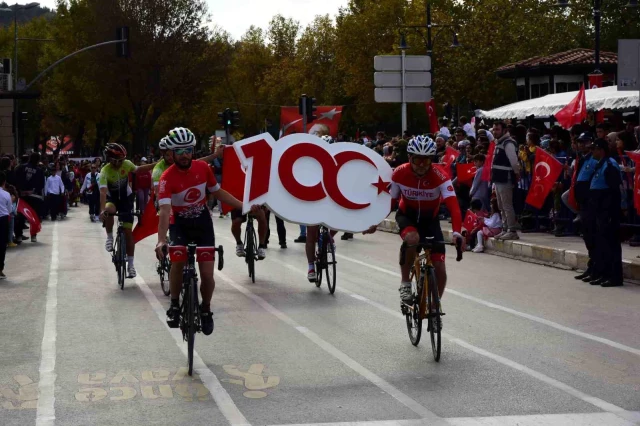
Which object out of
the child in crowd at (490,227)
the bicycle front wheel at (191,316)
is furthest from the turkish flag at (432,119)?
the bicycle front wheel at (191,316)

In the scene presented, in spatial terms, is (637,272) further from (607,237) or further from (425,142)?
(425,142)

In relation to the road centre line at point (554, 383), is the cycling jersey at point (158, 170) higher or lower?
higher

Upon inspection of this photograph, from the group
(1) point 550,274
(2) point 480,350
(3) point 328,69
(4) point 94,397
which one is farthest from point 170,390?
(3) point 328,69

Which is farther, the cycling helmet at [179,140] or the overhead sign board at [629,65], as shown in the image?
the overhead sign board at [629,65]

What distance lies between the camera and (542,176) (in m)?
20.6

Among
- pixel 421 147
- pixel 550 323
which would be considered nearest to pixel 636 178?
pixel 550 323

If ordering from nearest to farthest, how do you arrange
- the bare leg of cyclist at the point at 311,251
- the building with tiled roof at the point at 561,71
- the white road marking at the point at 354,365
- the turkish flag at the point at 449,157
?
the white road marking at the point at 354,365
the bare leg of cyclist at the point at 311,251
the turkish flag at the point at 449,157
the building with tiled roof at the point at 561,71

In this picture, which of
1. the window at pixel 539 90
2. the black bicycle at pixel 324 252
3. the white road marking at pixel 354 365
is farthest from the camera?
the window at pixel 539 90

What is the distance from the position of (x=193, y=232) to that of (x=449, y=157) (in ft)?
50.4

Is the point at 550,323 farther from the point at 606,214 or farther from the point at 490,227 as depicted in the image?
the point at 490,227

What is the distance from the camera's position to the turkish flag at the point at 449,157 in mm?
24847

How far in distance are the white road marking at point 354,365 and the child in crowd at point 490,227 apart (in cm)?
714

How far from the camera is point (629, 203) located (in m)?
18.6

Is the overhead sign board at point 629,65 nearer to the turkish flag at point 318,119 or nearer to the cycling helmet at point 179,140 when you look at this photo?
the cycling helmet at point 179,140
